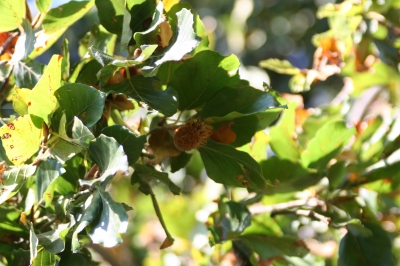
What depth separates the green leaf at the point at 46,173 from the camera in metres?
0.44

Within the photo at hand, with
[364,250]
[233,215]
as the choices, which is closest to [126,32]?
[233,215]

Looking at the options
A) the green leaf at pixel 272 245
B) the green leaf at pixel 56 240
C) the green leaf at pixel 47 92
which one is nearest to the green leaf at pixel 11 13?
the green leaf at pixel 47 92

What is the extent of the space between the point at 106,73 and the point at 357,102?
2.26ft

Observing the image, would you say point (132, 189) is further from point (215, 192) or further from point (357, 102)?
point (357, 102)

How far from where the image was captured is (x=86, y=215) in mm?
386

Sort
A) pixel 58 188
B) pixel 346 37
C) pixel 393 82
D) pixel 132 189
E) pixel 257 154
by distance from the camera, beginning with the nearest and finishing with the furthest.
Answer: pixel 58 188
pixel 257 154
pixel 346 37
pixel 393 82
pixel 132 189

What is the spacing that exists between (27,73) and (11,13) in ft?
0.20

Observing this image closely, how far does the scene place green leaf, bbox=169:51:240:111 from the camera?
479 millimetres

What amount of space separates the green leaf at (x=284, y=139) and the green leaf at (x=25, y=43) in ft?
1.04

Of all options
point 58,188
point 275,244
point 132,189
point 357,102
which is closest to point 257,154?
point 275,244

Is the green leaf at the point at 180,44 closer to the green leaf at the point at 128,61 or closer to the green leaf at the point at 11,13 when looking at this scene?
the green leaf at the point at 128,61

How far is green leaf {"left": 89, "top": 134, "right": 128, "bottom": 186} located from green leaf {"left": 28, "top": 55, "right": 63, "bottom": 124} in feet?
0.18

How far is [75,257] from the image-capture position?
1.48 feet

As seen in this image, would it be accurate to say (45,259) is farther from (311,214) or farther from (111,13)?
(311,214)
